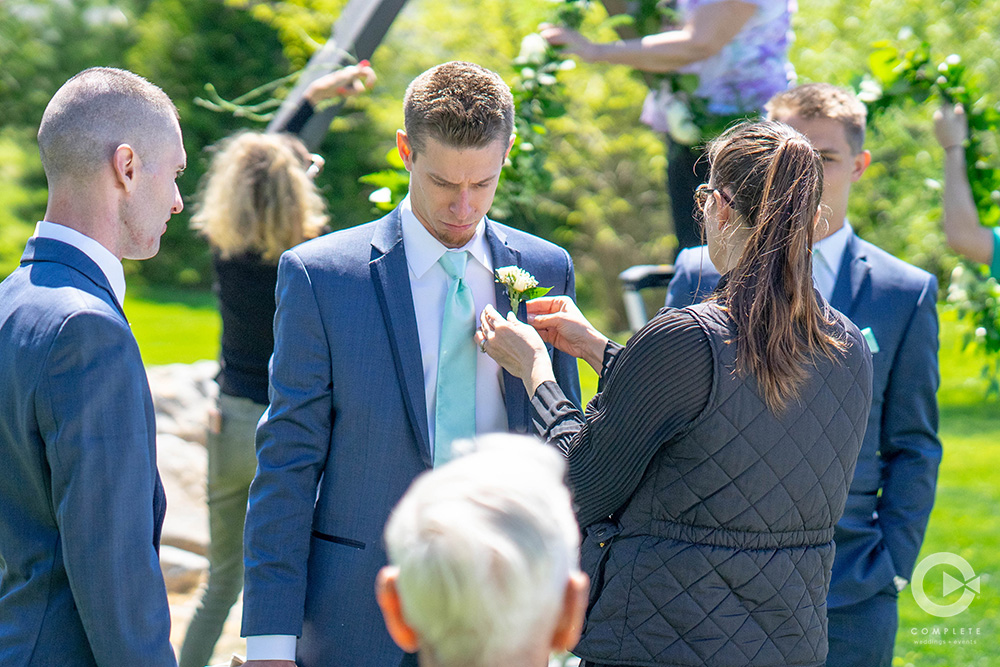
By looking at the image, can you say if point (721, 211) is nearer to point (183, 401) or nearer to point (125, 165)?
point (125, 165)

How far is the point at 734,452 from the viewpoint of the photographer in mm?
2217

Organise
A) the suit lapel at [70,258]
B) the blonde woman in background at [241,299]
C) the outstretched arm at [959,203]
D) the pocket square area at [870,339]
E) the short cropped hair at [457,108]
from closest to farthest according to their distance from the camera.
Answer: the suit lapel at [70,258], the short cropped hair at [457,108], the pocket square area at [870,339], the outstretched arm at [959,203], the blonde woman in background at [241,299]

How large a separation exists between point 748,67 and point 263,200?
6.99 ft

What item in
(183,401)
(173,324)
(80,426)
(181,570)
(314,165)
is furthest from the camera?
(173,324)

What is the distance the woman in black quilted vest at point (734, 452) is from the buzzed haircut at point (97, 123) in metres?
1.18

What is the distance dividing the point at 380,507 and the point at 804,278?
1172 millimetres

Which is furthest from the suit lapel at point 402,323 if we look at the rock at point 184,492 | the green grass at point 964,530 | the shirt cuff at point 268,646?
the rock at point 184,492

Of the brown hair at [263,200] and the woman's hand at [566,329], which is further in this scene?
the brown hair at [263,200]

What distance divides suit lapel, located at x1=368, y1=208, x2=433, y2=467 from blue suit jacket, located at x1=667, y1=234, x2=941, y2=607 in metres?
→ 1.07

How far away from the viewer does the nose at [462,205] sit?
8.75 ft

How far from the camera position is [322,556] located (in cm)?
258

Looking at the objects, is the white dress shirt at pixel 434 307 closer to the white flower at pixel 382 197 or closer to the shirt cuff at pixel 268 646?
the shirt cuff at pixel 268 646

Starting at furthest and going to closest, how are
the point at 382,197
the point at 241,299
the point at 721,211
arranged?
the point at 241,299 → the point at 382,197 → the point at 721,211

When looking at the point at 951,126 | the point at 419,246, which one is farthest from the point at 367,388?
the point at 951,126
